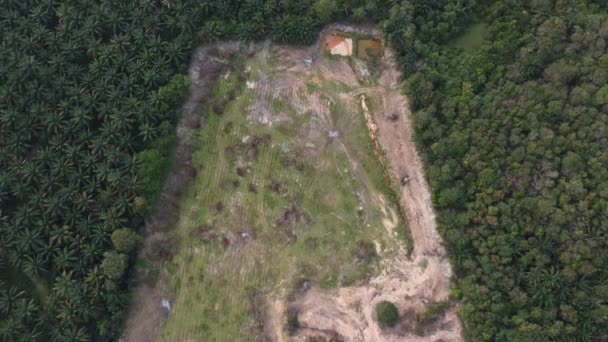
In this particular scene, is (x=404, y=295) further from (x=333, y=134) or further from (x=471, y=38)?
(x=471, y=38)

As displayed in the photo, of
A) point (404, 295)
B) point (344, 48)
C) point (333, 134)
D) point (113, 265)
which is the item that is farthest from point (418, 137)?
point (113, 265)

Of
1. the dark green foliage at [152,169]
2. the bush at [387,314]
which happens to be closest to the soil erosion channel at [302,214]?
the bush at [387,314]

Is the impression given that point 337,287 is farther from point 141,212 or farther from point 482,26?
point 482,26

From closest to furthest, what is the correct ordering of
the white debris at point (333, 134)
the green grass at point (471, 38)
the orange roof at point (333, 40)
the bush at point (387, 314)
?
1. the bush at point (387, 314)
2. the green grass at point (471, 38)
3. the white debris at point (333, 134)
4. the orange roof at point (333, 40)

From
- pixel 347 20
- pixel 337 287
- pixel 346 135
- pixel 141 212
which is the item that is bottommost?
pixel 337 287

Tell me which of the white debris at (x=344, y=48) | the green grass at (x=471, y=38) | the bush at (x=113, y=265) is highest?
the green grass at (x=471, y=38)

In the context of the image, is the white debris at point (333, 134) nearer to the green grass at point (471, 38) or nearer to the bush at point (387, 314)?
the green grass at point (471, 38)

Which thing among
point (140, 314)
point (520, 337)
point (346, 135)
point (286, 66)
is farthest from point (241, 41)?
point (520, 337)
